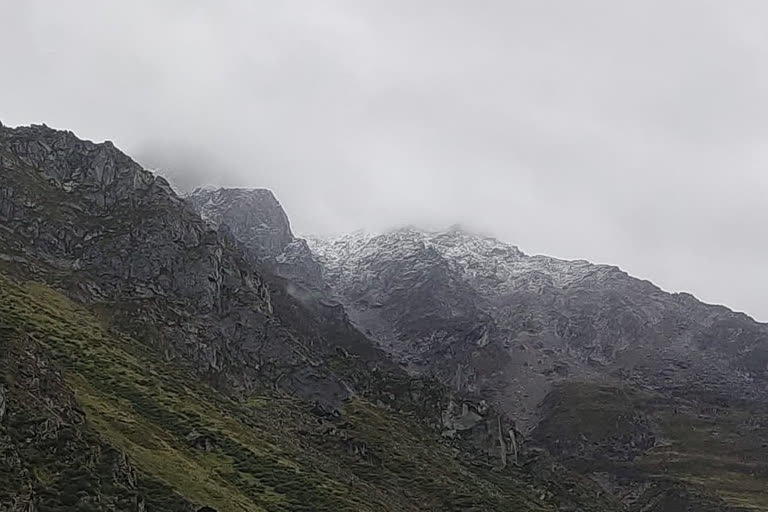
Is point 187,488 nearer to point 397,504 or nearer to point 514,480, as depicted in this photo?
point 397,504

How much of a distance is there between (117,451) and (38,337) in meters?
58.5

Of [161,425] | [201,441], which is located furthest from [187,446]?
[161,425]

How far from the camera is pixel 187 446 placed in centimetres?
10275

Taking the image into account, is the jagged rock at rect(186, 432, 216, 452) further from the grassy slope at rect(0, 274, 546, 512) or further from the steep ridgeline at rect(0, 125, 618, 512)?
the grassy slope at rect(0, 274, 546, 512)

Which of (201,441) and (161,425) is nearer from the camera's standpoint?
(201,441)

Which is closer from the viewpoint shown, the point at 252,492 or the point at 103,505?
the point at 103,505

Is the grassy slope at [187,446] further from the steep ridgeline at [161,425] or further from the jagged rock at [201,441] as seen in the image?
the jagged rock at [201,441]

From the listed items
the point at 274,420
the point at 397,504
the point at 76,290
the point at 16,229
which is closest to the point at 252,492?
the point at 397,504

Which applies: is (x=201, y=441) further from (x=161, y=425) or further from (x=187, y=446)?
(x=161, y=425)

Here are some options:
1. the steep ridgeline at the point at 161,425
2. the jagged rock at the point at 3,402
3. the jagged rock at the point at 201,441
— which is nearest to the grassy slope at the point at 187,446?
the steep ridgeline at the point at 161,425

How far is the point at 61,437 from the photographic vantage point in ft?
202

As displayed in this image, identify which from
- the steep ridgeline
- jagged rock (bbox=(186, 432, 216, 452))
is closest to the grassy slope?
the steep ridgeline

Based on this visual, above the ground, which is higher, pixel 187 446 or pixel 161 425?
pixel 161 425

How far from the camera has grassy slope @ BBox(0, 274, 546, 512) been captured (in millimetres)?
61125
